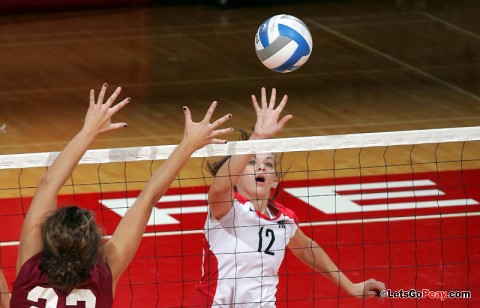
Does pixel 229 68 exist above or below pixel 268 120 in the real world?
above

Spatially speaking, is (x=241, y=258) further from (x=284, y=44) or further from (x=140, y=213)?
(x=284, y=44)

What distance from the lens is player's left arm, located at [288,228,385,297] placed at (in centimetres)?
640

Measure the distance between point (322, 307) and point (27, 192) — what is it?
165 inches

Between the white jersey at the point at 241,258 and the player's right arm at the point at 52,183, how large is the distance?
1.50m

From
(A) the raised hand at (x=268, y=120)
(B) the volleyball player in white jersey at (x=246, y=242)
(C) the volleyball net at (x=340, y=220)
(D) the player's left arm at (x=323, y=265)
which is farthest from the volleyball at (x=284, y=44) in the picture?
(A) the raised hand at (x=268, y=120)

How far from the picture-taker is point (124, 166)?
12.5 metres

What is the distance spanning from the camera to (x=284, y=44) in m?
7.80

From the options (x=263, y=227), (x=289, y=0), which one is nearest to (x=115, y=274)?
(x=263, y=227)

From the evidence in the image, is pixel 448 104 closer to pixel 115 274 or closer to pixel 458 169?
pixel 458 169

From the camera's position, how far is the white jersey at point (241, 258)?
6.11 meters

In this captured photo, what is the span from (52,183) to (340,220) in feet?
21.7

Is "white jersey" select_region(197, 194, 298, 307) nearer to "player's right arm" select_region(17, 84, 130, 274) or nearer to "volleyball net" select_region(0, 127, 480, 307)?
"player's right arm" select_region(17, 84, 130, 274)

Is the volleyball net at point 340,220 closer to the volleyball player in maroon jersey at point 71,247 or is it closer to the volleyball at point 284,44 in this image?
the volleyball at point 284,44

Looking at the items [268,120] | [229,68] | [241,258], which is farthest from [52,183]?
[229,68]
